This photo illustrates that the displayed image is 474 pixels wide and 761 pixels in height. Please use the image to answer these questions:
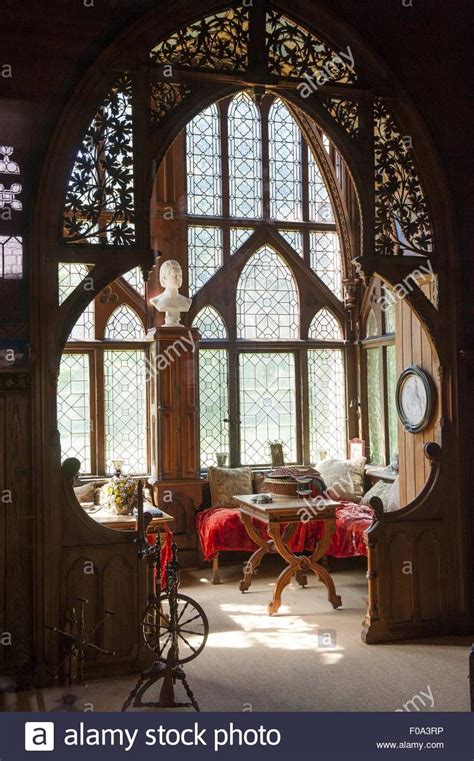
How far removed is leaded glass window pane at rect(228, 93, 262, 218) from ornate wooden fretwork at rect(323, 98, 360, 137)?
11.2 feet

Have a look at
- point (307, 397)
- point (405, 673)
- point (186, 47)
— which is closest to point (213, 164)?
point (307, 397)

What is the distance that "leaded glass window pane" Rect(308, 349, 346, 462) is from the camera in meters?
9.11

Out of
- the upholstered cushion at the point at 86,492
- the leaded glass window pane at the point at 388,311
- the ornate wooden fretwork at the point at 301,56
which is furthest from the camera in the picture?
the leaded glass window pane at the point at 388,311

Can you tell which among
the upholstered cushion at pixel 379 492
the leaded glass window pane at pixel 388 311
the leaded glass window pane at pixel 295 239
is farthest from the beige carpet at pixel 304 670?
the leaded glass window pane at pixel 295 239

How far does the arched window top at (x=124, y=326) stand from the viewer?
8375 millimetres

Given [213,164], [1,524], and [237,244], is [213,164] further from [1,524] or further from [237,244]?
[1,524]

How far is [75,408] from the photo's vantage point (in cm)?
819

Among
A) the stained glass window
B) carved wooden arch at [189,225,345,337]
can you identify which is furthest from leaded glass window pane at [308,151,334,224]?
the stained glass window

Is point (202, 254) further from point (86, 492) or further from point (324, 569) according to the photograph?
point (324, 569)

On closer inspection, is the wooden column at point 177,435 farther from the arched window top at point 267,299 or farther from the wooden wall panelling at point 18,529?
the wooden wall panelling at point 18,529

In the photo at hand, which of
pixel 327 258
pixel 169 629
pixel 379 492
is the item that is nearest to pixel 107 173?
pixel 169 629

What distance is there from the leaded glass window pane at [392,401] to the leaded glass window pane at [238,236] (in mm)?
2157

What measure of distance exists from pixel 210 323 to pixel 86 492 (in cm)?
248

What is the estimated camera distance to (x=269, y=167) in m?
9.02
